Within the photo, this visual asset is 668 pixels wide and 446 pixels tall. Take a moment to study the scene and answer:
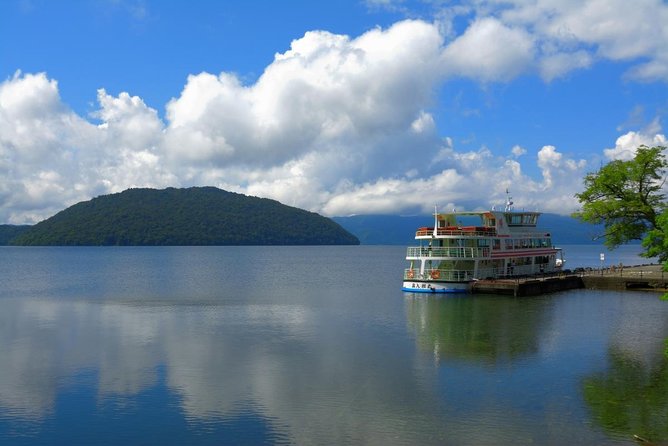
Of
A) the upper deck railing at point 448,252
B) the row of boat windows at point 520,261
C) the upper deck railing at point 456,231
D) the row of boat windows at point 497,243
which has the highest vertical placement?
the upper deck railing at point 456,231

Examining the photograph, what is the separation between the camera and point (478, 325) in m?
48.2

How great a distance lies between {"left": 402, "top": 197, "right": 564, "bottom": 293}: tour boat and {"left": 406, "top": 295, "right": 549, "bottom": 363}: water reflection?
2.74 metres

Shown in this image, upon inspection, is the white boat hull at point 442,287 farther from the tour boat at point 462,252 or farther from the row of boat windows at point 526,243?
the row of boat windows at point 526,243

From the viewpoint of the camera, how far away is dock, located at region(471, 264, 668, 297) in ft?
223

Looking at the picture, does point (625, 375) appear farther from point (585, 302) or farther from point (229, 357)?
point (585, 302)

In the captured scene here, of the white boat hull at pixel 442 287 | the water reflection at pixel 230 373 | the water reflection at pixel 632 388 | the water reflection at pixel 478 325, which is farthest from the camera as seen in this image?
the white boat hull at pixel 442 287

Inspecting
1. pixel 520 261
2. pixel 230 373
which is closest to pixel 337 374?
pixel 230 373

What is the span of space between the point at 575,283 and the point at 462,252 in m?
20.8

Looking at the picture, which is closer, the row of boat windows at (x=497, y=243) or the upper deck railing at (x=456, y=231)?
the upper deck railing at (x=456, y=231)

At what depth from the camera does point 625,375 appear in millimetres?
31125

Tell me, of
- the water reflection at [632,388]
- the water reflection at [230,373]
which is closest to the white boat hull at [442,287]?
the water reflection at [230,373]


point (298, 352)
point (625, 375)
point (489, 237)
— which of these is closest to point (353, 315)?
point (298, 352)

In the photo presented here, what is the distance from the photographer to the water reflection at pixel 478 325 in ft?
125

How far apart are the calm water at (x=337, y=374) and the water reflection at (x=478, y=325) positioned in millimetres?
189
